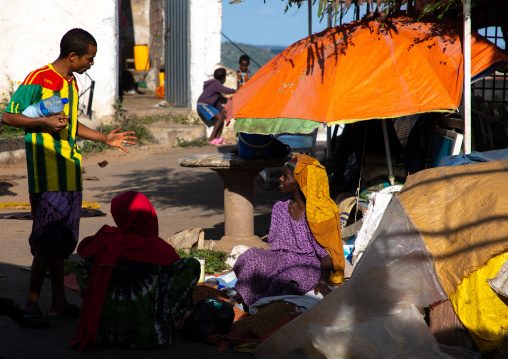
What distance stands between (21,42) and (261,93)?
911 cm

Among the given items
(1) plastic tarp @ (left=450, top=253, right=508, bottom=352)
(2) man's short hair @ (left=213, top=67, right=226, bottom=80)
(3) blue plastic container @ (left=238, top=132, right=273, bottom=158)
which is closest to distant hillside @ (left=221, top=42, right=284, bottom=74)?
(2) man's short hair @ (left=213, top=67, right=226, bottom=80)

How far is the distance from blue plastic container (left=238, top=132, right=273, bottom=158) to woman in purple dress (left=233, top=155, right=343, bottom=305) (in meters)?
1.26

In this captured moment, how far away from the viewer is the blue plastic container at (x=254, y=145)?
18.7 ft

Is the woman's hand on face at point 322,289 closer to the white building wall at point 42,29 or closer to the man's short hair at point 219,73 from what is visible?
the white building wall at point 42,29

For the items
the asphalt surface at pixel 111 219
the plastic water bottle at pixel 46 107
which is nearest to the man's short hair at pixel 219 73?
the asphalt surface at pixel 111 219

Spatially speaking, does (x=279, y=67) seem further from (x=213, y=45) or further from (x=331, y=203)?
(x=213, y=45)

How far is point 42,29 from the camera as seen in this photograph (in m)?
12.7

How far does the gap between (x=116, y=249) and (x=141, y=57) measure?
15510 mm

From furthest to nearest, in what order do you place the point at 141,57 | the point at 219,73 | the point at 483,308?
the point at 141,57 → the point at 219,73 → the point at 483,308

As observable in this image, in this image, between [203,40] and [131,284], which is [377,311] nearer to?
[131,284]

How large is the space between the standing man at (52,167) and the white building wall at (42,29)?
8968 millimetres

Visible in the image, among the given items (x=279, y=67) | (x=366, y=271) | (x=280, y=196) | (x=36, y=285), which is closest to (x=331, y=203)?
(x=366, y=271)

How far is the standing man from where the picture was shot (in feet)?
11.9

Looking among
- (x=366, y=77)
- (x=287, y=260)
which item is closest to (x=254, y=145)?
(x=366, y=77)
